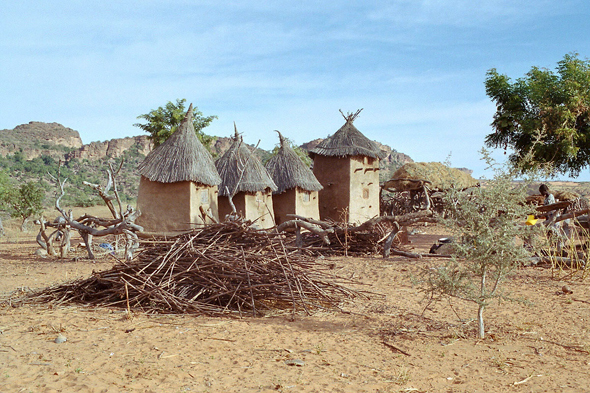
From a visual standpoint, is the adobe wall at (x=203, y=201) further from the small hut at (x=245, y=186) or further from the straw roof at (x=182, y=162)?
the small hut at (x=245, y=186)

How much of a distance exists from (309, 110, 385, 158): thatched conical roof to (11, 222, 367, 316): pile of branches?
36.4ft

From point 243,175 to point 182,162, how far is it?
7.01ft

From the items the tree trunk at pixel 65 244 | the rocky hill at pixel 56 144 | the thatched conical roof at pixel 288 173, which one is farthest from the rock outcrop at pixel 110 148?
the tree trunk at pixel 65 244

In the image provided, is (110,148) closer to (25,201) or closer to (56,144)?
(56,144)

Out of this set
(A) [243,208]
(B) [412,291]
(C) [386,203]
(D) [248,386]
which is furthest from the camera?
(C) [386,203]

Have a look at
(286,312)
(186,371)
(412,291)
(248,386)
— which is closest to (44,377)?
(186,371)

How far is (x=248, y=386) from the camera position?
343 cm

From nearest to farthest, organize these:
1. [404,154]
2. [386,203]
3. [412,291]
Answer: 1. [412,291]
2. [386,203]
3. [404,154]

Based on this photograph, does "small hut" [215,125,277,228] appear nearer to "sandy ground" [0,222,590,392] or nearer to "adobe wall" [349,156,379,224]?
"adobe wall" [349,156,379,224]

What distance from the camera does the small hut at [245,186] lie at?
45.6 ft

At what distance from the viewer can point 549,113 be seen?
13844 millimetres

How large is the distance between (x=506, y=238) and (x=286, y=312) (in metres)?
2.54

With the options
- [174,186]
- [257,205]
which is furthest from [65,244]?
[257,205]

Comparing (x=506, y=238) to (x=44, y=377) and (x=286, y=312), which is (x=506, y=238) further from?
(x=44, y=377)
